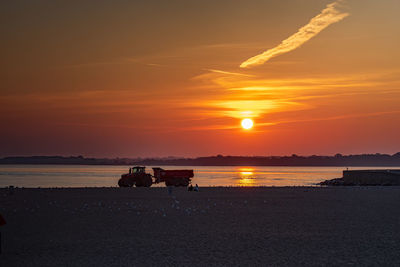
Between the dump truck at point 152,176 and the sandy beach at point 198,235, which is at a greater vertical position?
the dump truck at point 152,176

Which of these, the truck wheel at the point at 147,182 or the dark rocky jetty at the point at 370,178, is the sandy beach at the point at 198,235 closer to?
the truck wheel at the point at 147,182

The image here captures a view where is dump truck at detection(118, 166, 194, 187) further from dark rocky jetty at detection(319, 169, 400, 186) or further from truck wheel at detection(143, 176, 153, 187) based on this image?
dark rocky jetty at detection(319, 169, 400, 186)

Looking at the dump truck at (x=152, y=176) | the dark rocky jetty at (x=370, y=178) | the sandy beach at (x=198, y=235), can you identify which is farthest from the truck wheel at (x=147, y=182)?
the dark rocky jetty at (x=370, y=178)

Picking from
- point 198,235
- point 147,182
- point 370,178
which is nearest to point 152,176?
point 147,182

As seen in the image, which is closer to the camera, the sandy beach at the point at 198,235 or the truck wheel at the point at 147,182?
the sandy beach at the point at 198,235

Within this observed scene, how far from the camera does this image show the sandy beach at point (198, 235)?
13852 mm

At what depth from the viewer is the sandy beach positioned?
45.4 feet

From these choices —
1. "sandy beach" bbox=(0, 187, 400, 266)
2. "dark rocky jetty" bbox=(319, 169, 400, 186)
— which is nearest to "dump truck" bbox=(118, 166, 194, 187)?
"sandy beach" bbox=(0, 187, 400, 266)

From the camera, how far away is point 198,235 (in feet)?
59.1

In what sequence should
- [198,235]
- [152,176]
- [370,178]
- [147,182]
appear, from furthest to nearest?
[370,178]
[152,176]
[147,182]
[198,235]

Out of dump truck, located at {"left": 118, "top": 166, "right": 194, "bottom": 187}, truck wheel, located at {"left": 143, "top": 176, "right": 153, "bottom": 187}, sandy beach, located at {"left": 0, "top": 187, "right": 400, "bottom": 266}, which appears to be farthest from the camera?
dump truck, located at {"left": 118, "top": 166, "right": 194, "bottom": 187}

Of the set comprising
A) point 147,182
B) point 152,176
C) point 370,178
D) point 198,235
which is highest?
point 152,176

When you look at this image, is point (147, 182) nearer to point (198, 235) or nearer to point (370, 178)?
point (198, 235)

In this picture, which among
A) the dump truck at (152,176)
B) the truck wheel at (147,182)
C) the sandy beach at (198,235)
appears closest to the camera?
the sandy beach at (198,235)
